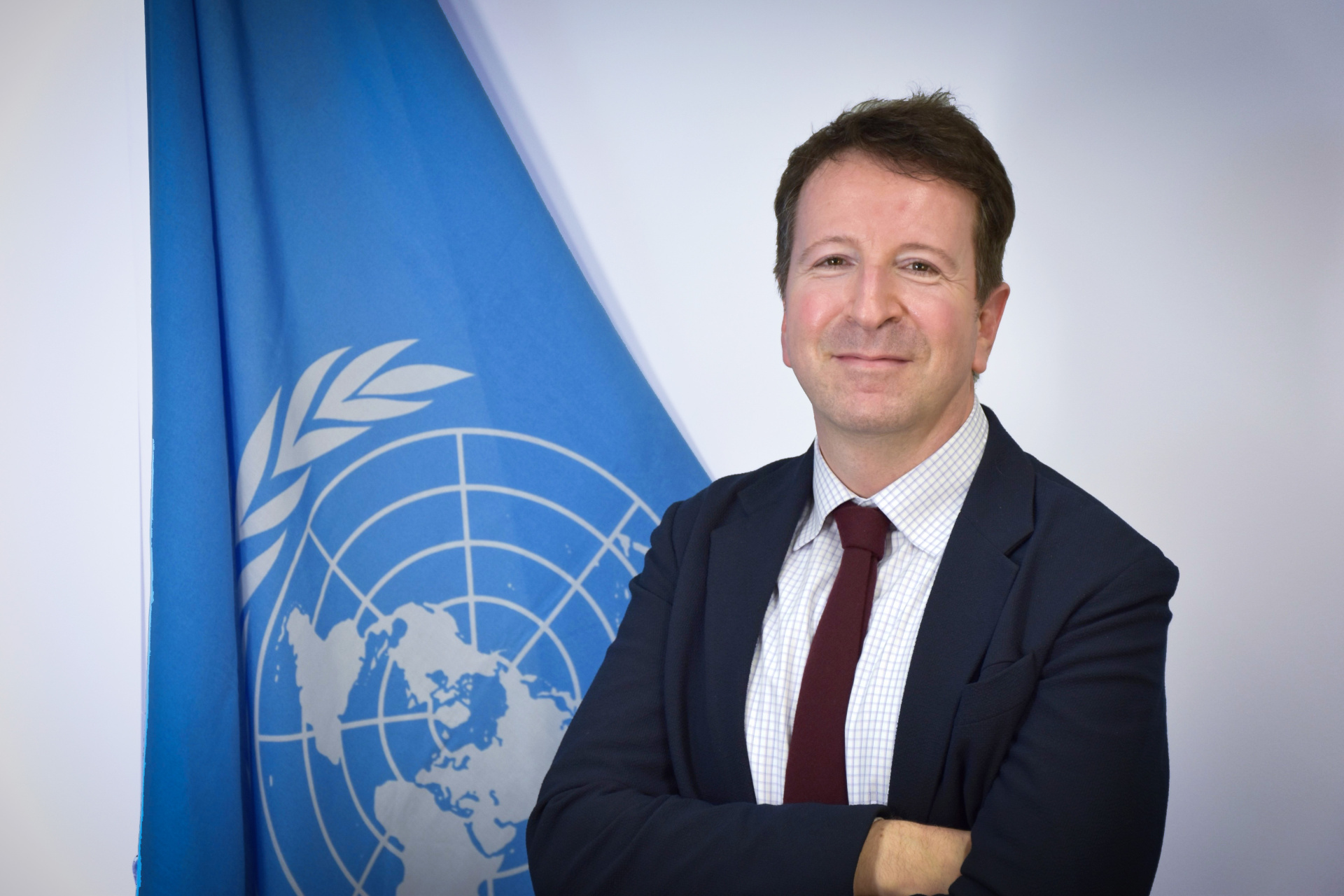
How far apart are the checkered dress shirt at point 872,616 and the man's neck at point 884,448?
0.09 ft

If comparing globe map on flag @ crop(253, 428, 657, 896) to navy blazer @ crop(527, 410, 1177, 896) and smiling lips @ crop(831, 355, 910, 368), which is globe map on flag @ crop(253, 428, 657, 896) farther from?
smiling lips @ crop(831, 355, 910, 368)

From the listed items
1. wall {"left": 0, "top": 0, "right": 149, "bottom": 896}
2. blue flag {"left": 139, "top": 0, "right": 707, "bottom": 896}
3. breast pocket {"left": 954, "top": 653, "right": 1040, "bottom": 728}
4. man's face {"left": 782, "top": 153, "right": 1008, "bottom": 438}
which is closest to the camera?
breast pocket {"left": 954, "top": 653, "right": 1040, "bottom": 728}

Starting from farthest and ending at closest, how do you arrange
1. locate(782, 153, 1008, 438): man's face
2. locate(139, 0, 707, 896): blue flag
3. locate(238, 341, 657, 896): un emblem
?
1. locate(238, 341, 657, 896): un emblem
2. locate(139, 0, 707, 896): blue flag
3. locate(782, 153, 1008, 438): man's face

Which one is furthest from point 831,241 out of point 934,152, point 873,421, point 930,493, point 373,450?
point 373,450

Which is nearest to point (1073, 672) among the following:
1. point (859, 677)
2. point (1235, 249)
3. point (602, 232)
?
point (859, 677)

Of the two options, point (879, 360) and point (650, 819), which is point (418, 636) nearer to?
point (650, 819)

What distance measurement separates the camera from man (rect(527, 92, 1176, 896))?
1.48 metres

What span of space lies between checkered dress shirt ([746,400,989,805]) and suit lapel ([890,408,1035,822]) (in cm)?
4

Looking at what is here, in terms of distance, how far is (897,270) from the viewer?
1.82m

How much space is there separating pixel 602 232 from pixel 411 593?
3.85 ft

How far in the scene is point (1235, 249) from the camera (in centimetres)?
250

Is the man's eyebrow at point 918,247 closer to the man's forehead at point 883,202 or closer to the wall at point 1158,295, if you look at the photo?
the man's forehead at point 883,202

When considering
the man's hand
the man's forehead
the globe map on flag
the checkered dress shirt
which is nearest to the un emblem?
the globe map on flag

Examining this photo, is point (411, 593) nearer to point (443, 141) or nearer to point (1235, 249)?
point (443, 141)
